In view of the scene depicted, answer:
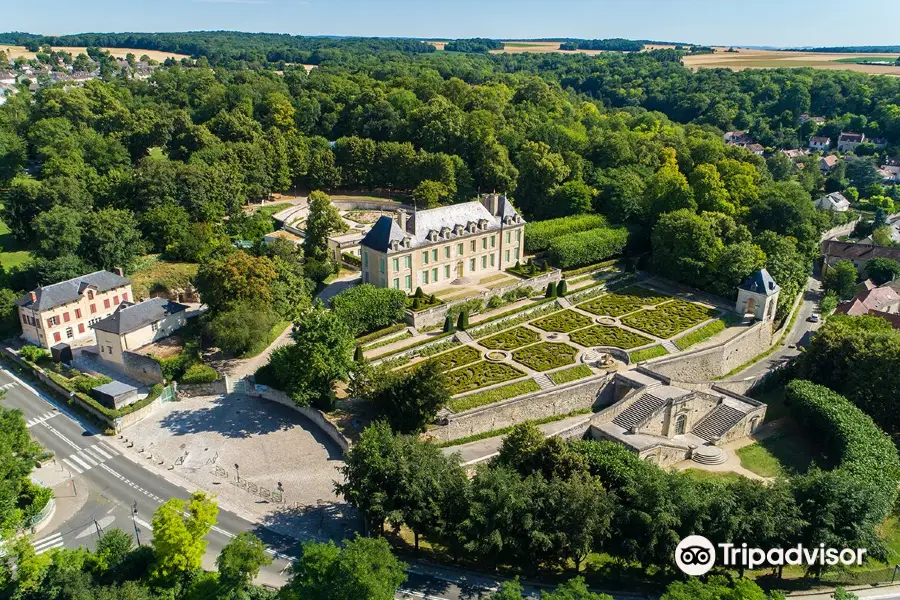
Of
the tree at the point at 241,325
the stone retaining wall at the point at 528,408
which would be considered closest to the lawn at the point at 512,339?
the stone retaining wall at the point at 528,408

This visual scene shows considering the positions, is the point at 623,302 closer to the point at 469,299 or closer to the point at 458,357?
the point at 469,299

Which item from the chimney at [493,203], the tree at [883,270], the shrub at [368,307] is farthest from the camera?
the tree at [883,270]

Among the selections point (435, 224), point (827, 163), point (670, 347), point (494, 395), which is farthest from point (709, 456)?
point (827, 163)

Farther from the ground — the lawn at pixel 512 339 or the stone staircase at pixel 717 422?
the lawn at pixel 512 339

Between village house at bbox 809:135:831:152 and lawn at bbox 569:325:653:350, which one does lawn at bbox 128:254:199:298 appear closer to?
lawn at bbox 569:325:653:350

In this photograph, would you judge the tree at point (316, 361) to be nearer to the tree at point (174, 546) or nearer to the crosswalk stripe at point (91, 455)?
the crosswalk stripe at point (91, 455)

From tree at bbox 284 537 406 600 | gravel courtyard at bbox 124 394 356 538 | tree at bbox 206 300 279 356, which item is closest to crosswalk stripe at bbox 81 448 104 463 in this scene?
gravel courtyard at bbox 124 394 356 538
